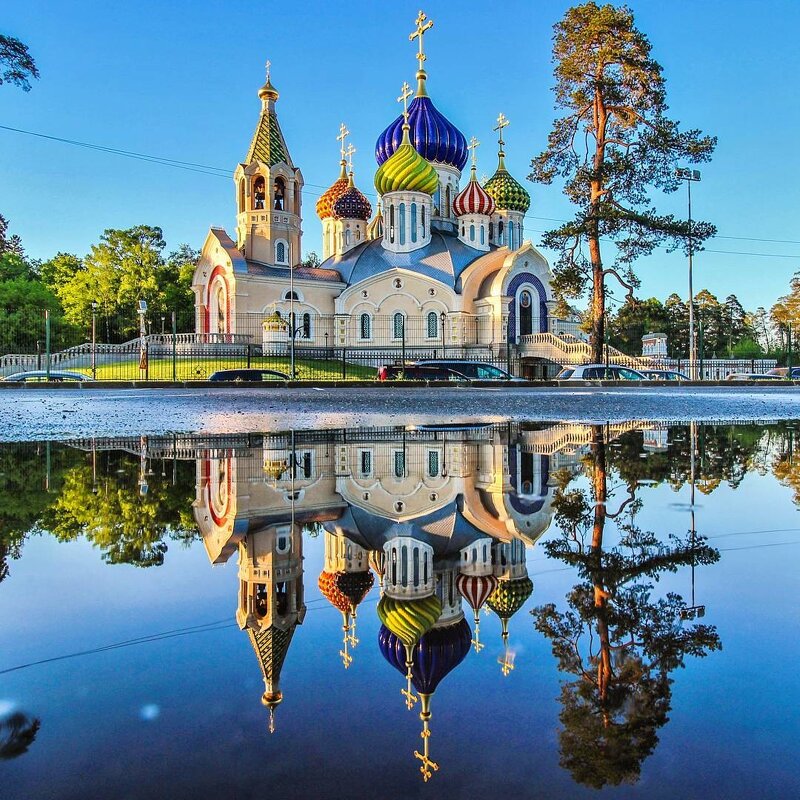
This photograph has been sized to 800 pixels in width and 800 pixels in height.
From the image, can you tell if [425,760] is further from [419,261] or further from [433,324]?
[419,261]

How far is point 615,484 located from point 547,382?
22884 millimetres

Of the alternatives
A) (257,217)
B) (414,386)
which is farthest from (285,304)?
(414,386)

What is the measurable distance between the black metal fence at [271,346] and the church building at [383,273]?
0.11 m

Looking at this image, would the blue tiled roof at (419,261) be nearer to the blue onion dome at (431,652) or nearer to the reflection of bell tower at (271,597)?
the reflection of bell tower at (271,597)

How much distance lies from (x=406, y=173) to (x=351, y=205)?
702 cm

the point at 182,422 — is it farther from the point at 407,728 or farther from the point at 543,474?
the point at 407,728

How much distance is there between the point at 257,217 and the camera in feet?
136

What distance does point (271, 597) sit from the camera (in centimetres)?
173

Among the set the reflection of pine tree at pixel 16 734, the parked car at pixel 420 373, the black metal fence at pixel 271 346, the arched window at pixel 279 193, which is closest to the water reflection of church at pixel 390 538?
the reflection of pine tree at pixel 16 734

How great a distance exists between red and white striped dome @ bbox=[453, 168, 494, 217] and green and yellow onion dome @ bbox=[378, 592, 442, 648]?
46.3m

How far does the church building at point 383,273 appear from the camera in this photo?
4091 centimetres

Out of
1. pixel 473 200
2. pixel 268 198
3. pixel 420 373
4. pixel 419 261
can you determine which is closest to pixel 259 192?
pixel 268 198

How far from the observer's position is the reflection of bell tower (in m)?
1.39

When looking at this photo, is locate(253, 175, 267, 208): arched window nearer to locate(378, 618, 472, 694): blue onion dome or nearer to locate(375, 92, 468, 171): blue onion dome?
→ locate(375, 92, 468, 171): blue onion dome
